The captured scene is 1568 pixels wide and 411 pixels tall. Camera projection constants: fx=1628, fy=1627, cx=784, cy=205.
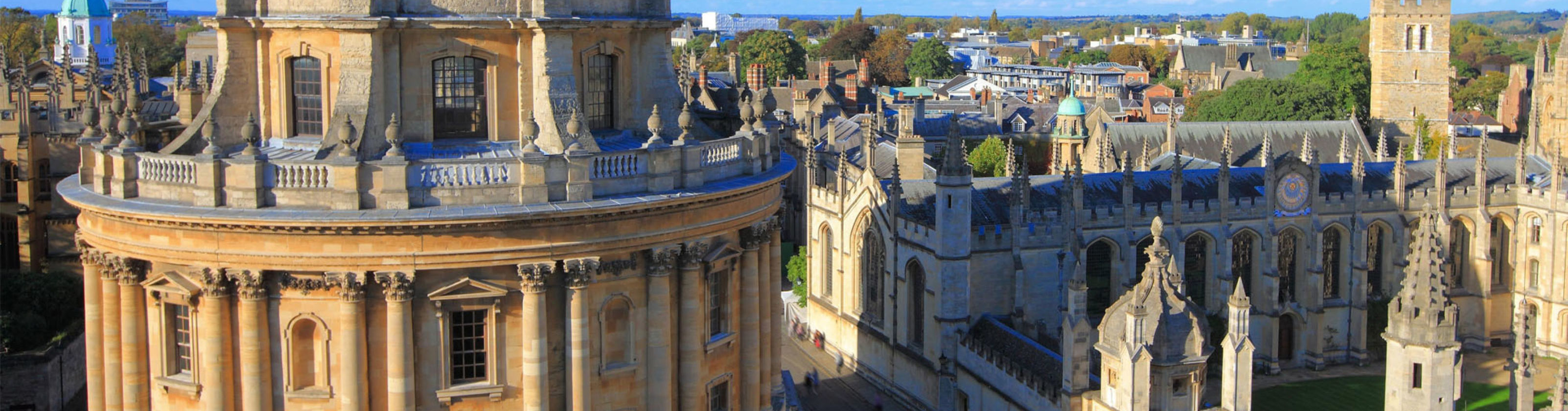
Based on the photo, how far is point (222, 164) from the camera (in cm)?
2762

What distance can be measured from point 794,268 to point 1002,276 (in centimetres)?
1604

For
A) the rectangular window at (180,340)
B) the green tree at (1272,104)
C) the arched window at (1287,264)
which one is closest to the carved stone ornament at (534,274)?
the rectangular window at (180,340)

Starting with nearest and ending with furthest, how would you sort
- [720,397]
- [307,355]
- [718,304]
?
[307,355] < [718,304] < [720,397]

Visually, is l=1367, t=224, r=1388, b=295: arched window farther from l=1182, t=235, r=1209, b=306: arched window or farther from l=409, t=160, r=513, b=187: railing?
l=409, t=160, r=513, b=187: railing

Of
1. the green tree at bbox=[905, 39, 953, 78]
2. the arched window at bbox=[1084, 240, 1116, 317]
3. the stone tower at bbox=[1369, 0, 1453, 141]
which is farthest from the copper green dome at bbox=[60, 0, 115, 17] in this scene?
the arched window at bbox=[1084, 240, 1116, 317]

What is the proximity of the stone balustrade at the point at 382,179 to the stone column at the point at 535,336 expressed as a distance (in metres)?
1.28

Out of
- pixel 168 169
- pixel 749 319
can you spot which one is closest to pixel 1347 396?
pixel 749 319

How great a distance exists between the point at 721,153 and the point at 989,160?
164ft

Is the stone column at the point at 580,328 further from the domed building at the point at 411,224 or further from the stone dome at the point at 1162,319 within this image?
the stone dome at the point at 1162,319

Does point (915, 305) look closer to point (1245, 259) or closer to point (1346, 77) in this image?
point (1245, 259)

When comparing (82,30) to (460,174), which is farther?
(82,30)

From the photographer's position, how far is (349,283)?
2767 centimetres

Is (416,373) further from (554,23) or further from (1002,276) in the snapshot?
(1002,276)

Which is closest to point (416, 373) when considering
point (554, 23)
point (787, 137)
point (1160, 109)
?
point (554, 23)
